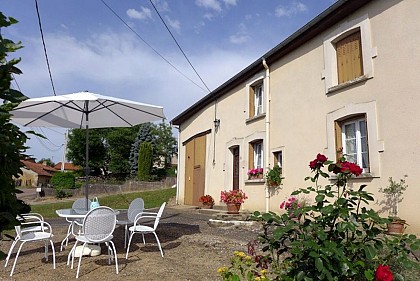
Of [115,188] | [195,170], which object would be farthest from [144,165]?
[195,170]

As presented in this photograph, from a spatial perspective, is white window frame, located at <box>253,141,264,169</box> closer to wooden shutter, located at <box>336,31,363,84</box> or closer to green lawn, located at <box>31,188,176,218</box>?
wooden shutter, located at <box>336,31,363,84</box>

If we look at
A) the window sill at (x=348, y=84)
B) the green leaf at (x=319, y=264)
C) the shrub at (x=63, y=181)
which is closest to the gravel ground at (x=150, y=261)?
the green leaf at (x=319, y=264)

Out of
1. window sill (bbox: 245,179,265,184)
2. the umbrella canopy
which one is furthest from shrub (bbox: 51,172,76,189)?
the umbrella canopy

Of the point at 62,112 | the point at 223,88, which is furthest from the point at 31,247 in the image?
the point at 223,88

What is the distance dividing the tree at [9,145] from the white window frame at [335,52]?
21.5 feet

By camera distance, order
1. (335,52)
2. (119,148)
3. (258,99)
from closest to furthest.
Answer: (335,52) < (258,99) < (119,148)

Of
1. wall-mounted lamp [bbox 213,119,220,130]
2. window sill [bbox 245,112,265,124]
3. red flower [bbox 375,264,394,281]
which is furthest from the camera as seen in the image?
wall-mounted lamp [bbox 213,119,220,130]

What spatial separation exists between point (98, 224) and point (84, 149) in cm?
3729

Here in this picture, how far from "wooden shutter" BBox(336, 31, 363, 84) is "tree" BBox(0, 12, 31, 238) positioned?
6912 millimetres

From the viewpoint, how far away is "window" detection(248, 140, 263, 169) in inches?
415

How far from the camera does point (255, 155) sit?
421 inches

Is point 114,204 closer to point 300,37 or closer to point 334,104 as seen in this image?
point 300,37

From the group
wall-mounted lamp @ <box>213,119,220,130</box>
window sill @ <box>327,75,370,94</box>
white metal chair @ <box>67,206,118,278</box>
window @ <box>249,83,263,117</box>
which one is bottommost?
white metal chair @ <box>67,206,118,278</box>

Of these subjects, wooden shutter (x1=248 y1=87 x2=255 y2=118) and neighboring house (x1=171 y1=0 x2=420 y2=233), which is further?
wooden shutter (x1=248 y1=87 x2=255 y2=118)
